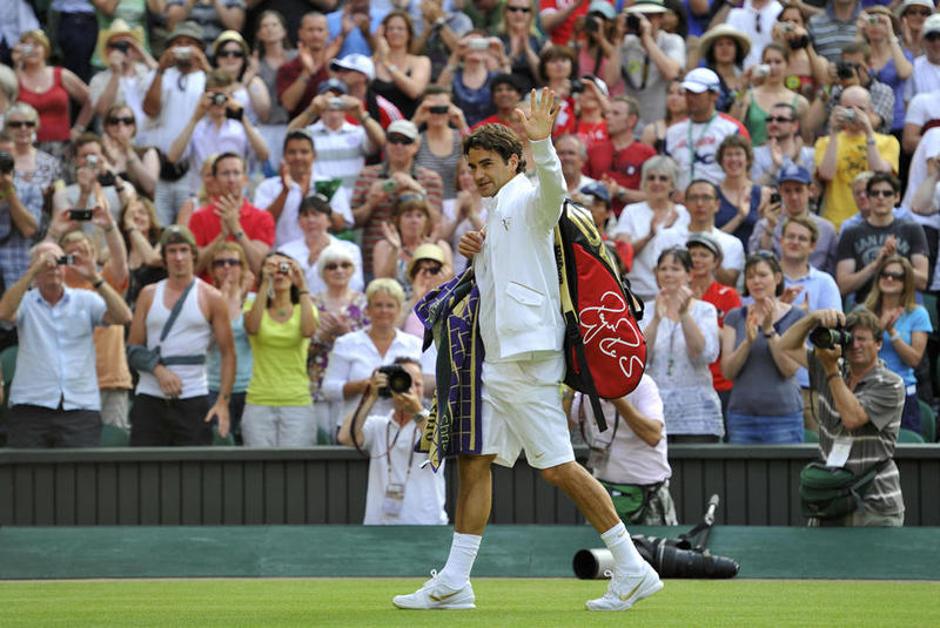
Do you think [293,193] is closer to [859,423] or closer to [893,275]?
[893,275]

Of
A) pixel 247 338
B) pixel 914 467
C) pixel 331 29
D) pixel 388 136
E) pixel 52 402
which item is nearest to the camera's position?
pixel 914 467

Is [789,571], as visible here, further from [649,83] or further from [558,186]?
[649,83]

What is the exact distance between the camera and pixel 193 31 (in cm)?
1544

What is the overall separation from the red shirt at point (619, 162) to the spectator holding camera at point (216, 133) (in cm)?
276

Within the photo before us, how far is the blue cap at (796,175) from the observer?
13148 millimetres

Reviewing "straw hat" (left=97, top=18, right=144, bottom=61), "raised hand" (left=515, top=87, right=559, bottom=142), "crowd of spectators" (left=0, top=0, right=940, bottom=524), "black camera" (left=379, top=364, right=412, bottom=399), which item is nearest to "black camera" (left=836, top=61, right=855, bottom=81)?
"crowd of spectators" (left=0, top=0, right=940, bottom=524)

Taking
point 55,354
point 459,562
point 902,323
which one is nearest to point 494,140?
point 459,562

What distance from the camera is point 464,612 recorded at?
6977mm

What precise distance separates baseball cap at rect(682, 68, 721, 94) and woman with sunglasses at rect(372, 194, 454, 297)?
258 cm

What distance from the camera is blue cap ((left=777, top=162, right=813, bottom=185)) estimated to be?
43.1ft

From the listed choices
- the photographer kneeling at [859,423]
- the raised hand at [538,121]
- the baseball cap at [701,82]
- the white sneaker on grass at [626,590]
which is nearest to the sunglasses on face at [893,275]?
the photographer kneeling at [859,423]

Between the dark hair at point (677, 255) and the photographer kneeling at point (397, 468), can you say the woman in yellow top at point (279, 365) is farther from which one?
the dark hair at point (677, 255)

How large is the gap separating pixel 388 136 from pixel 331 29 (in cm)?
294

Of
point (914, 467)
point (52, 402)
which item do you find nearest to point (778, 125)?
point (914, 467)
